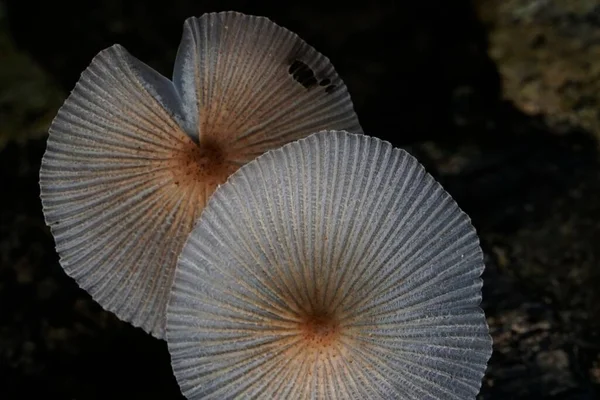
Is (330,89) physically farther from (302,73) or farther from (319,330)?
(319,330)

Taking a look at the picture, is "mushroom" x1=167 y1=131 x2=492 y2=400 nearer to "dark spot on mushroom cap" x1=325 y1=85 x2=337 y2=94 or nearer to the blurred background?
"dark spot on mushroom cap" x1=325 y1=85 x2=337 y2=94

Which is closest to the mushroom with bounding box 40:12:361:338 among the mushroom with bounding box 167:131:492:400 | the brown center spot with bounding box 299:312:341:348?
the mushroom with bounding box 167:131:492:400

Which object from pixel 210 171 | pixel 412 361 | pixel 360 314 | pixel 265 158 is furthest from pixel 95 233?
pixel 412 361

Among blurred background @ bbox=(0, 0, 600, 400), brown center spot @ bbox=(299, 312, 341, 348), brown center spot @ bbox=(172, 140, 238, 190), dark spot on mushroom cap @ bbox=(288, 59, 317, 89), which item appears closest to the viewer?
brown center spot @ bbox=(299, 312, 341, 348)

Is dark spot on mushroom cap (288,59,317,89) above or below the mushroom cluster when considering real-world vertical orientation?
above

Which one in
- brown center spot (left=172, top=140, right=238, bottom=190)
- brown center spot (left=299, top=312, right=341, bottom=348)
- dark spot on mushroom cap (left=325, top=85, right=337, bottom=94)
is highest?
dark spot on mushroom cap (left=325, top=85, right=337, bottom=94)

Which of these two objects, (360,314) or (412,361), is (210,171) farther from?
(412,361)

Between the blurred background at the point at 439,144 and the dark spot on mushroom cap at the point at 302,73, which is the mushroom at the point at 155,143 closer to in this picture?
the dark spot on mushroom cap at the point at 302,73
